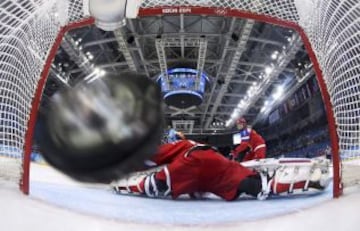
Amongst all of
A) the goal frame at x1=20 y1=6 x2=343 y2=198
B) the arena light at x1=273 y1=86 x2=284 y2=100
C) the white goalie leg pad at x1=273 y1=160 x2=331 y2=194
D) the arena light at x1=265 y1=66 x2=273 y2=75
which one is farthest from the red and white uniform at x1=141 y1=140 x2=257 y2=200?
the arena light at x1=273 y1=86 x2=284 y2=100

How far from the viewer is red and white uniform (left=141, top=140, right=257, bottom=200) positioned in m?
1.94

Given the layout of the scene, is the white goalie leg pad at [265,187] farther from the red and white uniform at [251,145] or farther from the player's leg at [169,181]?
the red and white uniform at [251,145]

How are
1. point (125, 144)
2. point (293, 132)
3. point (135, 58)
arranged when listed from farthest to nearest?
point (293, 132) < point (135, 58) < point (125, 144)

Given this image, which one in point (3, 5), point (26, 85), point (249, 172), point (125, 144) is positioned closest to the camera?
point (125, 144)

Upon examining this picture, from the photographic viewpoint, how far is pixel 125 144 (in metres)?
0.77

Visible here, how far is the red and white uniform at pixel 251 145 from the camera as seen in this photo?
430 cm

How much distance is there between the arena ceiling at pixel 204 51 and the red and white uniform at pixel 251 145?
325cm

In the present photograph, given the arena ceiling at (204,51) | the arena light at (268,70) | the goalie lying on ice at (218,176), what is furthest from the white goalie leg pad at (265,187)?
the arena light at (268,70)

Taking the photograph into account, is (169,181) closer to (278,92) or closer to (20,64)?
(20,64)

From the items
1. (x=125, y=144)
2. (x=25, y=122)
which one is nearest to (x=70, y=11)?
(x=25, y=122)

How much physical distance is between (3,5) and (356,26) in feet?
4.79

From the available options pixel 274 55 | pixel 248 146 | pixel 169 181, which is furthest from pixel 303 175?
pixel 274 55

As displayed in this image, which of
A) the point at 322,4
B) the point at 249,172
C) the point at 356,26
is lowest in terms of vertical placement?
the point at 249,172

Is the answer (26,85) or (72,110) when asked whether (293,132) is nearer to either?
(26,85)
